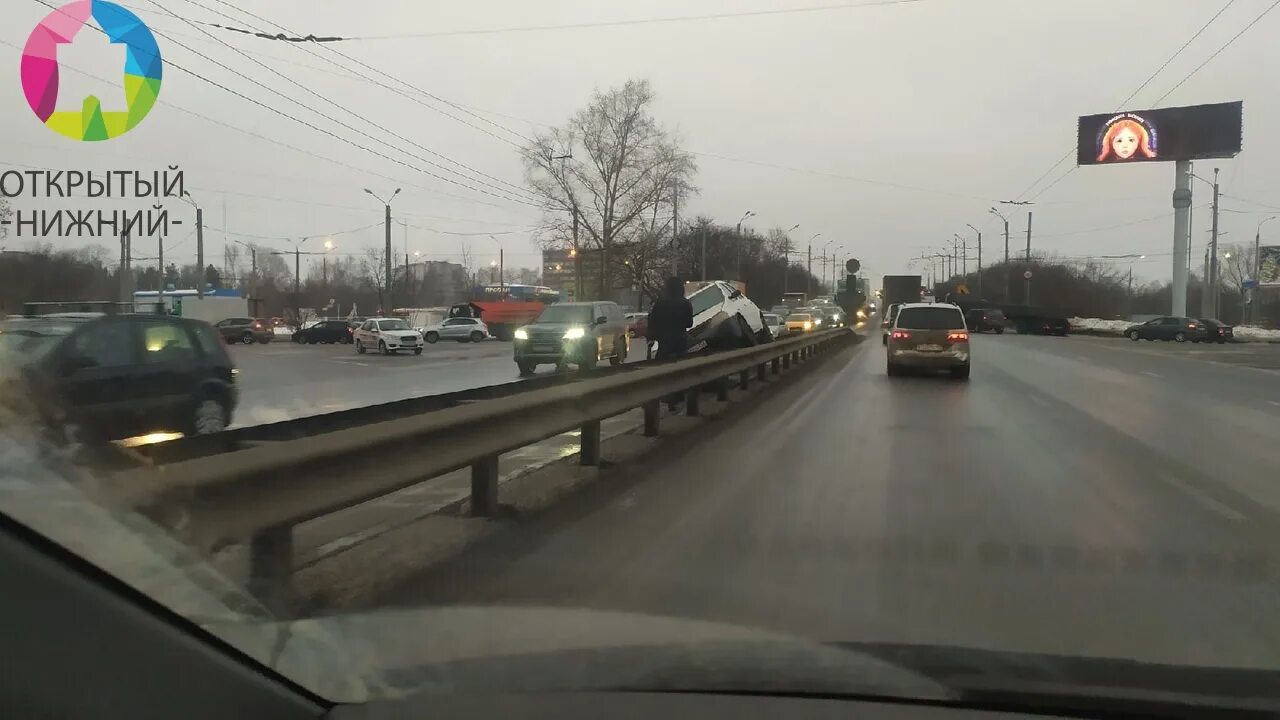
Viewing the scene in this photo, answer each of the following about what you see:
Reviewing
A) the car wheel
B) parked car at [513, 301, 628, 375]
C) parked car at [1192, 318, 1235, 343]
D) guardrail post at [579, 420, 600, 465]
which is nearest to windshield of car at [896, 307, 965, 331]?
parked car at [513, 301, 628, 375]

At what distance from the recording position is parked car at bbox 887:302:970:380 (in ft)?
69.3

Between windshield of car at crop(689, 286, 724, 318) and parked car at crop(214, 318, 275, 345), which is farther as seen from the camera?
windshield of car at crop(689, 286, 724, 318)

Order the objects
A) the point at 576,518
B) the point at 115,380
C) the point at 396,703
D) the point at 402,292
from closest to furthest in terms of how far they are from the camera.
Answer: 1. the point at 396,703
2. the point at 115,380
3. the point at 576,518
4. the point at 402,292

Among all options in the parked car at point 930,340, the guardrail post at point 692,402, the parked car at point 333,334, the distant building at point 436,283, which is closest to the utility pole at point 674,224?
the distant building at point 436,283

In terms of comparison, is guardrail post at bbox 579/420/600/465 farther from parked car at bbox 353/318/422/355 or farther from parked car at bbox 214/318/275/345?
parked car at bbox 353/318/422/355

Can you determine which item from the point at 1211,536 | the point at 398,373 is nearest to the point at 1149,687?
the point at 1211,536

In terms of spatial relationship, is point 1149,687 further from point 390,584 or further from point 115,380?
point 115,380

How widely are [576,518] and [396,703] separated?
14.2 feet

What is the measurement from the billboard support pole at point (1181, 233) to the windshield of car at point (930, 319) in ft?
173

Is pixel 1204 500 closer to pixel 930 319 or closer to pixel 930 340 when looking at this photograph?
pixel 930 340

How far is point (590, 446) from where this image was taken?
9.21m

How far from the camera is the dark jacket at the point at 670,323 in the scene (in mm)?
14656

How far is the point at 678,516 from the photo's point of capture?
7125 mm

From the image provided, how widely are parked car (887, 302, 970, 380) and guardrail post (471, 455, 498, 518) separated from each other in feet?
52.0
